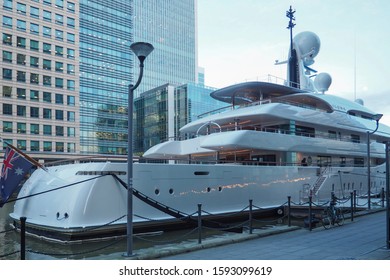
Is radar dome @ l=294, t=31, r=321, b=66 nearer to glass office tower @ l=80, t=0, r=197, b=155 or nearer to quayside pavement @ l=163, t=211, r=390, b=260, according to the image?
quayside pavement @ l=163, t=211, r=390, b=260

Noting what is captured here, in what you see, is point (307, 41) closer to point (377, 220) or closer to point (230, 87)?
point (230, 87)

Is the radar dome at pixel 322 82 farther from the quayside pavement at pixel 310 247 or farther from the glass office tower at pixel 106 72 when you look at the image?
the glass office tower at pixel 106 72

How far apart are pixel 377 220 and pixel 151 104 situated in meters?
55.4

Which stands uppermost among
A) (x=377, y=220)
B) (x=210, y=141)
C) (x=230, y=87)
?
(x=230, y=87)

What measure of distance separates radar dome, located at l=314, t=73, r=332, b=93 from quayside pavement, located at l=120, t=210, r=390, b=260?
19.6 m

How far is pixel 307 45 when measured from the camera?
28.2 metres

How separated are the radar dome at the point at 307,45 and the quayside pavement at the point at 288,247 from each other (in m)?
18.8

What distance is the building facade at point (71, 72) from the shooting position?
50.7 m

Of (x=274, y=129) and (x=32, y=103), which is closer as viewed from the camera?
(x=274, y=129)

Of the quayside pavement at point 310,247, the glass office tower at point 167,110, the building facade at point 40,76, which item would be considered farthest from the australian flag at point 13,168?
the glass office tower at point 167,110

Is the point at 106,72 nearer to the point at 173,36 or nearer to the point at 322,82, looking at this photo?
the point at 173,36

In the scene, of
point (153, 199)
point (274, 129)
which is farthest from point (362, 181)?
point (153, 199)

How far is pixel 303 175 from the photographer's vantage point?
65.6 feet

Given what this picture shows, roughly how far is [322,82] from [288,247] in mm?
23180
